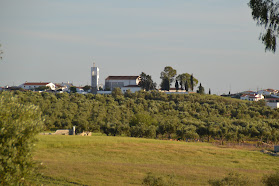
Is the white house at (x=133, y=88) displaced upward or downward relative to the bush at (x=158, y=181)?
upward

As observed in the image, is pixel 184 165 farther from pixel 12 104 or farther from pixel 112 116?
pixel 112 116

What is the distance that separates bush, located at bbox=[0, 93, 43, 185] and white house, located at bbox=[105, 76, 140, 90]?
4357 inches

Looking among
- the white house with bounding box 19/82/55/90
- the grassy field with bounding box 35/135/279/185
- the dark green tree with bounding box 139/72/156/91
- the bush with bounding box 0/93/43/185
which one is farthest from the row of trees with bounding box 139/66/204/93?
the bush with bounding box 0/93/43/185

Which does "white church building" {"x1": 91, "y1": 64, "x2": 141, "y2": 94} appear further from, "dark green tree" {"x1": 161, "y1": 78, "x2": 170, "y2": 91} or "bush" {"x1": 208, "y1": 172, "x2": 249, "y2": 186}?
"bush" {"x1": 208, "y1": 172, "x2": 249, "y2": 186}

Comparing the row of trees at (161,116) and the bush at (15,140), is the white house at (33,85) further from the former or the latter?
the bush at (15,140)

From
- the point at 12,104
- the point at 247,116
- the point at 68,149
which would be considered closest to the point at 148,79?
the point at 247,116

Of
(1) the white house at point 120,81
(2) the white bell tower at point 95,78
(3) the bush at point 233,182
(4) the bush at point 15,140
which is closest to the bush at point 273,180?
(3) the bush at point 233,182

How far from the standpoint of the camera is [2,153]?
15375 millimetres

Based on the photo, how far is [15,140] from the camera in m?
15.7

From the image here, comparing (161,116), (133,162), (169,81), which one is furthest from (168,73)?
(133,162)

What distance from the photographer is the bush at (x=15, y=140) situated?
15398mm

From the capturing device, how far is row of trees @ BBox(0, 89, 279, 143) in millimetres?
58531

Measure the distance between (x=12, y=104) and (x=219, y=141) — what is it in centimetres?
4519

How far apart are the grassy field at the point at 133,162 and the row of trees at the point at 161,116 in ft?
50.8
